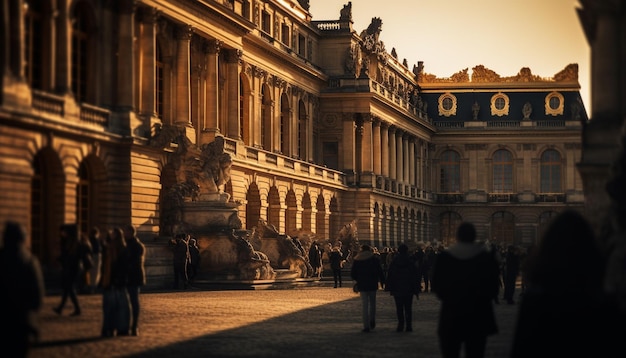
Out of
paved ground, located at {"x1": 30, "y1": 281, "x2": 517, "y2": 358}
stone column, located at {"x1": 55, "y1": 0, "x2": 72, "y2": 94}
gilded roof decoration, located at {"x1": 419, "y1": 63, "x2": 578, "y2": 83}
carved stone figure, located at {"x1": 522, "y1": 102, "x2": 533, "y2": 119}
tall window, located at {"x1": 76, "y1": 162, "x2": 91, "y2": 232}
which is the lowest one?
paved ground, located at {"x1": 30, "y1": 281, "x2": 517, "y2": 358}

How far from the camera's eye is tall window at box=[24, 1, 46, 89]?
40.7 metres

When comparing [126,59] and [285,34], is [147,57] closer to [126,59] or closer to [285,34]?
[126,59]

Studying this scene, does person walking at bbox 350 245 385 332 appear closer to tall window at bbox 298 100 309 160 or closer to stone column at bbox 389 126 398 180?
tall window at bbox 298 100 309 160

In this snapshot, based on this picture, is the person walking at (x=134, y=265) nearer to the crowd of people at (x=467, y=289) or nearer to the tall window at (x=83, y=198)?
Answer: the crowd of people at (x=467, y=289)

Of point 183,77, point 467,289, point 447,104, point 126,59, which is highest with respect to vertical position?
point 447,104

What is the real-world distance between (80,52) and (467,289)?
107 ft

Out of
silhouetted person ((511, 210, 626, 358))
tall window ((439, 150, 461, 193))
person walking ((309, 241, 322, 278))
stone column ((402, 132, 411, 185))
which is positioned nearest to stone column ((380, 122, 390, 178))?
stone column ((402, 132, 411, 185))

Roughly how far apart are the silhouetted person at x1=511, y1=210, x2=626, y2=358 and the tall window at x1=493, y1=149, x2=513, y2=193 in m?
111

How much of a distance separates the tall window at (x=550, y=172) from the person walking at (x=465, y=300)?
106845 mm

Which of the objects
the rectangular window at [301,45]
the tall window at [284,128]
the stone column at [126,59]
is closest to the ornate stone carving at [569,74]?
the rectangular window at [301,45]

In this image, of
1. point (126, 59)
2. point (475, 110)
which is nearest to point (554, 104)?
point (475, 110)

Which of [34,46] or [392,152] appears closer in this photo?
[34,46]

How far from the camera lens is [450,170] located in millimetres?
120562

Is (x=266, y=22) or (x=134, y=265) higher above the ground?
(x=266, y=22)
